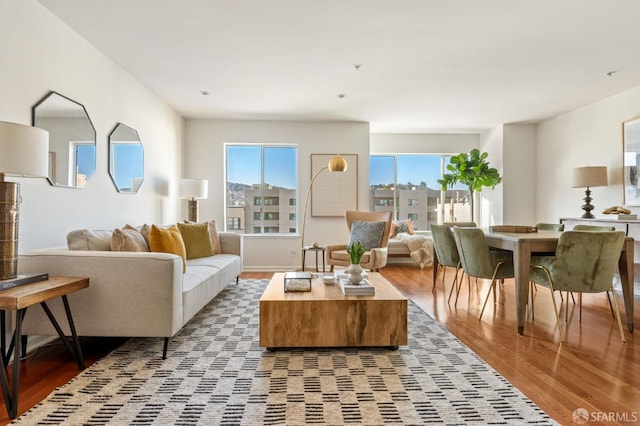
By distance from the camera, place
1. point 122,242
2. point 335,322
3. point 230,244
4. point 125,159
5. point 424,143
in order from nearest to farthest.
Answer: point 335,322 → point 122,242 → point 125,159 → point 230,244 → point 424,143

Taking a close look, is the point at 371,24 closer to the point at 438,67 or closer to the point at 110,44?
the point at 438,67

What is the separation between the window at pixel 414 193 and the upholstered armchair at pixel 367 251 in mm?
1809

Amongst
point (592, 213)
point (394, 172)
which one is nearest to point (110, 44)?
point (394, 172)

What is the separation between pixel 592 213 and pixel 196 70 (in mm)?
5579

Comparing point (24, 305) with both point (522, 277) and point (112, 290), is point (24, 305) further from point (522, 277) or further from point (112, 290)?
point (522, 277)

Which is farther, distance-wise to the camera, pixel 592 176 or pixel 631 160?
pixel 592 176

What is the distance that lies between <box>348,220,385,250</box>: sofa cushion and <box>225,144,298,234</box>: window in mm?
1488

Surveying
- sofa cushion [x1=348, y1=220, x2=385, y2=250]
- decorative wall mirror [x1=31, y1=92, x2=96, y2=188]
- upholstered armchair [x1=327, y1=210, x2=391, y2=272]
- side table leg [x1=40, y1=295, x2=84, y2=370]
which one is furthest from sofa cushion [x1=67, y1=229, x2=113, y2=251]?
sofa cushion [x1=348, y1=220, x2=385, y2=250]

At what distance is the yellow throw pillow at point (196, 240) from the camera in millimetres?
4266

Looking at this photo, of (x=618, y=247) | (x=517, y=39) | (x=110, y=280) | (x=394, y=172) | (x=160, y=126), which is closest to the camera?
(x=110, y=280)

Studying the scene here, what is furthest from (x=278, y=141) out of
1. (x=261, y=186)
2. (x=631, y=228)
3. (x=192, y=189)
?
(x=631, y=228)

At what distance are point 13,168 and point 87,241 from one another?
0.96m

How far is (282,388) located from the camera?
6.78 ft

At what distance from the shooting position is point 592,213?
5453 mm
